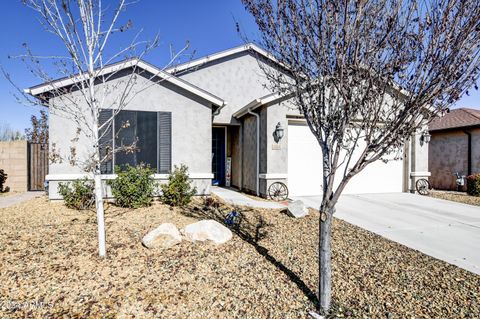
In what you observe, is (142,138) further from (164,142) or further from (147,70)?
(147,70)

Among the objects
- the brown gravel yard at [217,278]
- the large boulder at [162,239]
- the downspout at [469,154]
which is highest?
the downspout at [469,154]

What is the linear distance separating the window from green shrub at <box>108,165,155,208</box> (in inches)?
37.7

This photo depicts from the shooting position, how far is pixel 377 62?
2.63 meters

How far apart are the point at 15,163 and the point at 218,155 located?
8.91 m

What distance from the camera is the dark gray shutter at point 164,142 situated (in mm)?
8477

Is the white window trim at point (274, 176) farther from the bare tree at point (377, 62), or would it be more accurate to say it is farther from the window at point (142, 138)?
the bare tree at point (377, 62)

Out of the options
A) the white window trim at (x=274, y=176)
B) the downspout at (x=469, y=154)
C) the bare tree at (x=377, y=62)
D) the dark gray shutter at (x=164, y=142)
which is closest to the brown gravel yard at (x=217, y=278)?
the bare tree at (x=377, y=62)

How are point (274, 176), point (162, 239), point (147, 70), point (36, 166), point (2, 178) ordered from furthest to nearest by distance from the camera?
point (36, 166)
point (2, 178)
point (274, 176)
point (147, 70)
point (162, 239)

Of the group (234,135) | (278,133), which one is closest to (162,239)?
(278,133)

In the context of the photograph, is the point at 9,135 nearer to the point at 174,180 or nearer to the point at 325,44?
the point at 174,180

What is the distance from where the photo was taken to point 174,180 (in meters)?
7.39

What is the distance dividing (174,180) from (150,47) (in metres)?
3.76

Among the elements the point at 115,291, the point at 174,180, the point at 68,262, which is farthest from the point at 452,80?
the point at 174,180

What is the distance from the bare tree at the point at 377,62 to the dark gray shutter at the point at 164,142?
6234 mm
